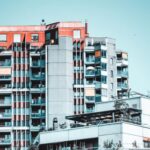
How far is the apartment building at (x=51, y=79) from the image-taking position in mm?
146250

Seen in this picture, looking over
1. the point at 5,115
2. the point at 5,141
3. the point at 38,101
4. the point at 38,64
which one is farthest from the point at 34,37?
the point at 5,141

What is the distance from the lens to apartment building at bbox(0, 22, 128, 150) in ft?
480

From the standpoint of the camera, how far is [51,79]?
147 metres

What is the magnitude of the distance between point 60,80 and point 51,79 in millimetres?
1993

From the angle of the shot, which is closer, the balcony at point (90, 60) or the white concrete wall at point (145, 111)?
the white concrete wall at point (145, 111)

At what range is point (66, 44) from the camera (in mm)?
149375

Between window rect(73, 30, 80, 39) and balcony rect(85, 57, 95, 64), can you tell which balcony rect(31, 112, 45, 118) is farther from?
window rect(73, 30, 80, 39)

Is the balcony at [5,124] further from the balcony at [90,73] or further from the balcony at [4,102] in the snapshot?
the balcony at [90,73]

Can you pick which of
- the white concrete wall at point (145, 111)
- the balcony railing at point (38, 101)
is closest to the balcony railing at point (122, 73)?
the balcony railing at point (38, 101)

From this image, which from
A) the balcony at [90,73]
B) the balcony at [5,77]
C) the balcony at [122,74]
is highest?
the balcony at [122,74]

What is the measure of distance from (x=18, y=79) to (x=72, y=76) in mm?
11689

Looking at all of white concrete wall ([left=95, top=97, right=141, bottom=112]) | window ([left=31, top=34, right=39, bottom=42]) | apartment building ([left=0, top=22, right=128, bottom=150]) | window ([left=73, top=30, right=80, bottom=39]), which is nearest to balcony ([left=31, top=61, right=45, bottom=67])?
apartment building ([left=0, top=22, right=128, bottom=150])

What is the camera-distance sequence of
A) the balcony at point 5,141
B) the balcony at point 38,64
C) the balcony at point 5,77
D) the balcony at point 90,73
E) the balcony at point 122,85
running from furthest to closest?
1. the balcony at point 122,85
2. the balcony at point 90,73
3. the balcony at point 5,77
4. the balcony at point 38,64
5. the balcony at point 5,141

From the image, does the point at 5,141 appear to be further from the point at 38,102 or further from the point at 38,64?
the point at 38,64
